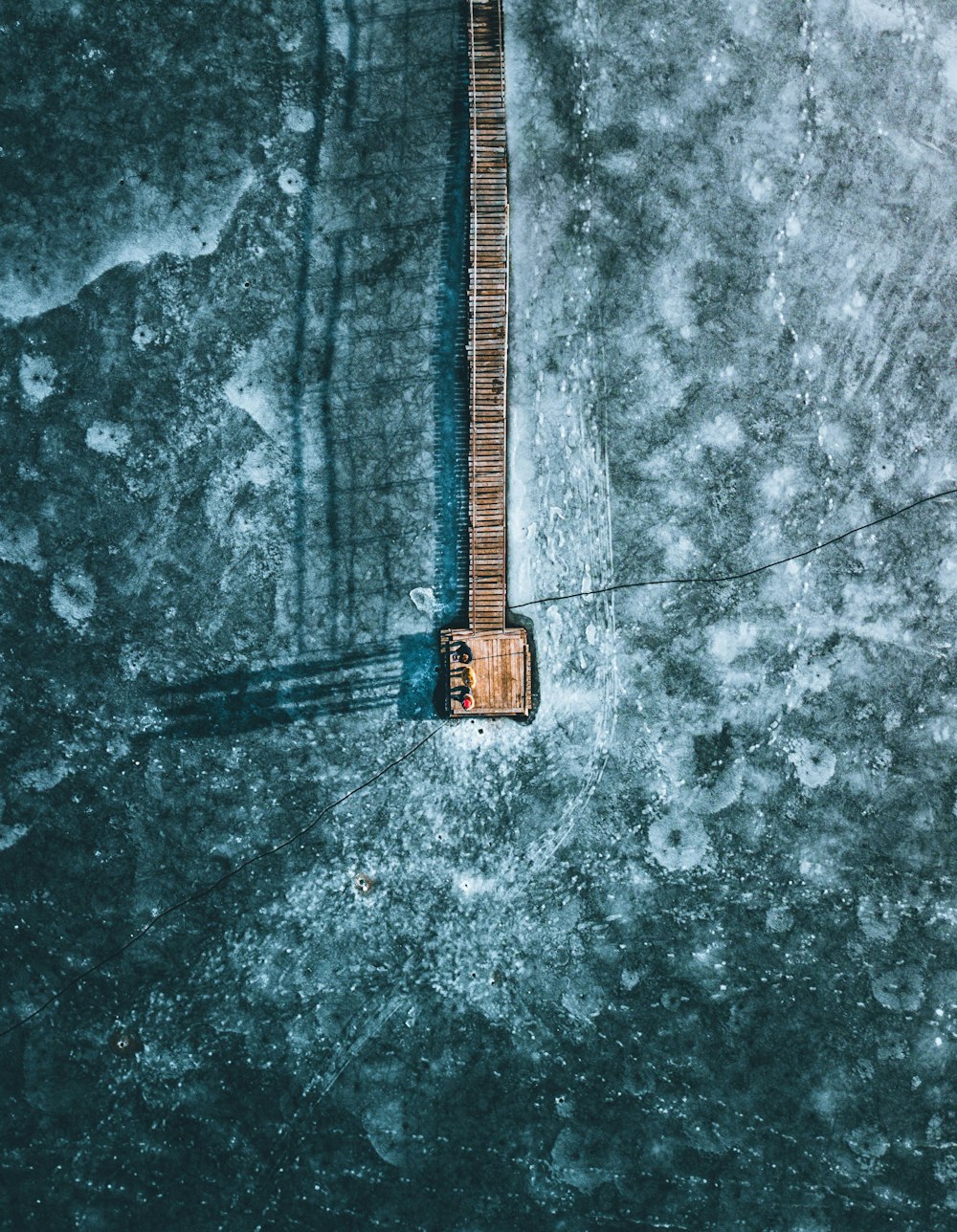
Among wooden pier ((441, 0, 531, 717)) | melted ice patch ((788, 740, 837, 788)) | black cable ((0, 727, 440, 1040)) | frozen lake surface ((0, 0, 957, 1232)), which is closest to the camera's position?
wooden pier ((441, 0, 531, 717))

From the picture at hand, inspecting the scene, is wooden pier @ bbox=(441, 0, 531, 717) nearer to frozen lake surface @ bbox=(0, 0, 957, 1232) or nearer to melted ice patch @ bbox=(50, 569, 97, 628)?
frozen lake surface @ bbox=(0, 0, 957, 1232)

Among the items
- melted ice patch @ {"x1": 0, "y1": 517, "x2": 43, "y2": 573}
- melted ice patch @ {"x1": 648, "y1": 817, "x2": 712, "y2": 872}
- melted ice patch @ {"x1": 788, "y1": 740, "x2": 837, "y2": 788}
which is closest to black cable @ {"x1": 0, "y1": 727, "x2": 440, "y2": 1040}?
melted ice patch @ {"x1": 648, "y1": 817, "x2": 712, "y2": 872}

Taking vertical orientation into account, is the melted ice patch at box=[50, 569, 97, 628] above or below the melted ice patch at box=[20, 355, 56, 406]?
below

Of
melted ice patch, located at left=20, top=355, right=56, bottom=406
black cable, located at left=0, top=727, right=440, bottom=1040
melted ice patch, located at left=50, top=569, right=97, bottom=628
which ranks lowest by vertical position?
black cable, located at left=0, top=727, right=440, bottom=1040

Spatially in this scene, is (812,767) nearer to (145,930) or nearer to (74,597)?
(145,930)

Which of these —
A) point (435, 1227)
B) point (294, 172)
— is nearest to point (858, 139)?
point (294, 172)

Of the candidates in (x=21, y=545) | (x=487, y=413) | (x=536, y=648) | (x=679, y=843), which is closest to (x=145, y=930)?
(x=21, y=545)

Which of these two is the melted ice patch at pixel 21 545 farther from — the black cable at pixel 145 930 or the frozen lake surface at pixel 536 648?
the black cable at pixel 145 930
